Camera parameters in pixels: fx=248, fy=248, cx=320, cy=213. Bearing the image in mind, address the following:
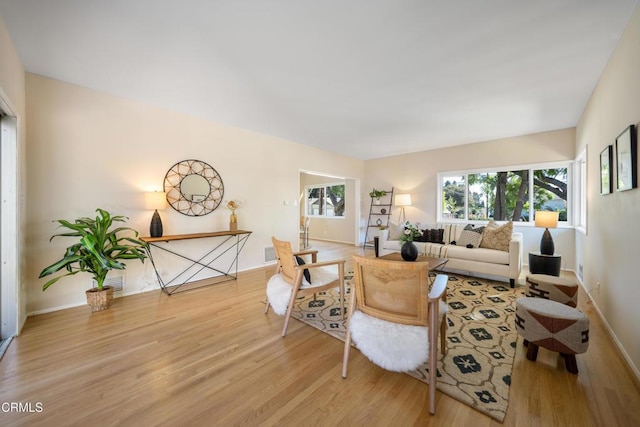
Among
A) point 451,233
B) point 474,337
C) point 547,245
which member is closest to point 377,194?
point 451,233

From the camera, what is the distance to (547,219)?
3.71m

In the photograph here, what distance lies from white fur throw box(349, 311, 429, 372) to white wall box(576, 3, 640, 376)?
158 centimetres

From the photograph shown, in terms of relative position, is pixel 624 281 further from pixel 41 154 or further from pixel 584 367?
pixel 41 154

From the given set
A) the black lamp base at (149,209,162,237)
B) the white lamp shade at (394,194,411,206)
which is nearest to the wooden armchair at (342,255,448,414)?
the black lamp base at (149,209,162,237)

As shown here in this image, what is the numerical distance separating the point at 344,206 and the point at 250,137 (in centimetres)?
420

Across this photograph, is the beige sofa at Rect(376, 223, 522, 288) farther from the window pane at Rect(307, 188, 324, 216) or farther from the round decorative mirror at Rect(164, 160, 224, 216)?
the window pane at Rect(307, 188, 324, 216)

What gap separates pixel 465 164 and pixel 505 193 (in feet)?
3.34

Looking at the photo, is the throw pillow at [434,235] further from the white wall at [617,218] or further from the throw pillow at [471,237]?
the white wall at [617,218]

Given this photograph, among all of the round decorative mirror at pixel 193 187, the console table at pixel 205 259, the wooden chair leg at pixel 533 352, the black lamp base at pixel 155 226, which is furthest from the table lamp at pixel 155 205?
the wooden chair leg at pixel 533 352

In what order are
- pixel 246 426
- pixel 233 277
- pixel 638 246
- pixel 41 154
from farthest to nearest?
pixel 233 277 → pixel 41 154 → pixel 638 246 → pixel 246 426

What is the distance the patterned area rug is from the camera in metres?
1.57

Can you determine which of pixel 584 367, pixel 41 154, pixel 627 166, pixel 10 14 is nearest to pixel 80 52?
pixel 10 14

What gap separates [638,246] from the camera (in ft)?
5.66

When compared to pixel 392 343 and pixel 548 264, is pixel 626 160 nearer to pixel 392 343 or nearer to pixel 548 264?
pixel 548 264
